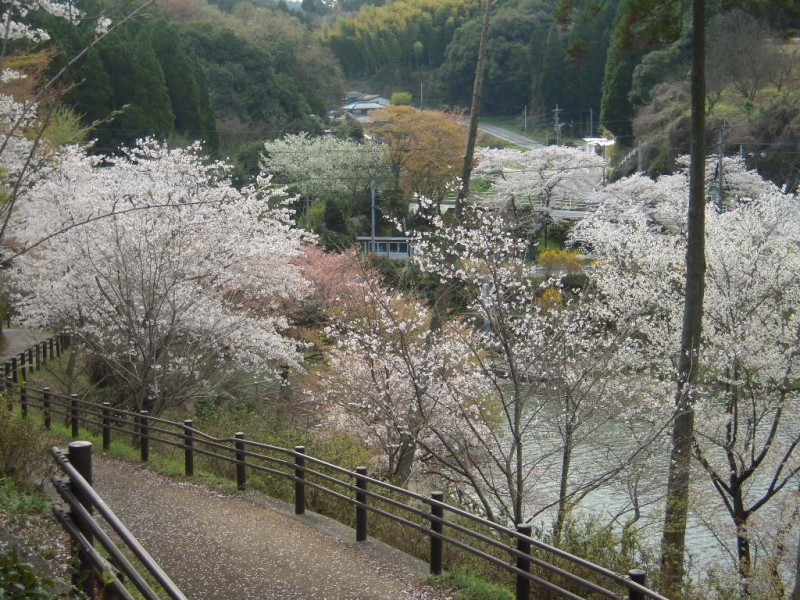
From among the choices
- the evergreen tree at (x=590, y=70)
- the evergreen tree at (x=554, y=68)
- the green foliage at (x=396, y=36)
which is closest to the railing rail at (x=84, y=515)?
the evergreen tree at (x=590, y=70)

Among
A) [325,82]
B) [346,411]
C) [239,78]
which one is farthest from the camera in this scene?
[325,82]

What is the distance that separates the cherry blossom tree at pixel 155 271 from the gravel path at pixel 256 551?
4.89 m

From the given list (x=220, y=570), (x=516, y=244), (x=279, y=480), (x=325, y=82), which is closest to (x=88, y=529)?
(x=220, y=570)

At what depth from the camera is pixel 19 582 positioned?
3.46 m

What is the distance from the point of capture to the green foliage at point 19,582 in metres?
3.32

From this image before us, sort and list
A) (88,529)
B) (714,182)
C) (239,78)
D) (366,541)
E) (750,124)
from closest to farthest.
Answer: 1. (88,529)
2. (366,541)
3. (714,182)
4. (750,124)
5. (239,78)

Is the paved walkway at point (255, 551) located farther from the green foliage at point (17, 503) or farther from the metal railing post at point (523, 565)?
the green foliage at point (17, 503)

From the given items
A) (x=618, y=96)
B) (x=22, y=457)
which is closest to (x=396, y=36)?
(x=618, y=96)

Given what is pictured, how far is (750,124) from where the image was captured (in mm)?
38406

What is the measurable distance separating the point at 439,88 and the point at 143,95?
42.0 m

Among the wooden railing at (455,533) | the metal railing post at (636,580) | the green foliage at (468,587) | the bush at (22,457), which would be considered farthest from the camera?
the bush at (22,457)

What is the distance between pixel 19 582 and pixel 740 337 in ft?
41.0

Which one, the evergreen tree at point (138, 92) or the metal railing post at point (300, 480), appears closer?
the metal railing post at point (300, 480)

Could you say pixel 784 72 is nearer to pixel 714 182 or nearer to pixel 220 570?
pixel 714 182
